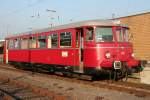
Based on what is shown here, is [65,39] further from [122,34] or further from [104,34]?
[122,34]

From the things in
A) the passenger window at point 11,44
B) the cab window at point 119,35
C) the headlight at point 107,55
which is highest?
the cab window at point 119,35

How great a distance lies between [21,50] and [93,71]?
1053 centimetres

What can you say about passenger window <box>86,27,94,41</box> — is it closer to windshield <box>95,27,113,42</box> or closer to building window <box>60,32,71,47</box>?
windshield <box>95,27,113,42</box>

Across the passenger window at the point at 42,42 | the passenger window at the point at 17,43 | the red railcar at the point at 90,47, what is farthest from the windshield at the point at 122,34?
the passenger window at the point at 17,43

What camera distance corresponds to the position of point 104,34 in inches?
591

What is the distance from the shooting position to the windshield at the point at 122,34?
15418mm

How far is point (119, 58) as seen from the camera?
1491 cm

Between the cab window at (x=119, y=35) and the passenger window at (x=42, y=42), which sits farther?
the passenger window at (x=42, y=42)

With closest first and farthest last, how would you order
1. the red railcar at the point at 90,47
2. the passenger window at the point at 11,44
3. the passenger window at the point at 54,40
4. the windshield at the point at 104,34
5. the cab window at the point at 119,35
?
the red railcar at the point at 90,47
the windshield at the point at 104,34
the cab window at the point at 119,35
the passenger window at the point at 54,40
the passenger window at the point at 11,44

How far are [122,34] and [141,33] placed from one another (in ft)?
35.7

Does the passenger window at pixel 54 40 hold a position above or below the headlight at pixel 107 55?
above

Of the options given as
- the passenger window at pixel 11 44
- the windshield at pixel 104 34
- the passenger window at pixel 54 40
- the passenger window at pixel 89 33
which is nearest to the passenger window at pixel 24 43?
the passenger window at pixel 11 44

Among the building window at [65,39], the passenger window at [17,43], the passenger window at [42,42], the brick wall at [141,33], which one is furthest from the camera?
the brick wall at [141,33]

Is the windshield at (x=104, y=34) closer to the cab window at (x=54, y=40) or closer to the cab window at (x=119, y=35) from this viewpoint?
the cab window at (x=119, y=35)
